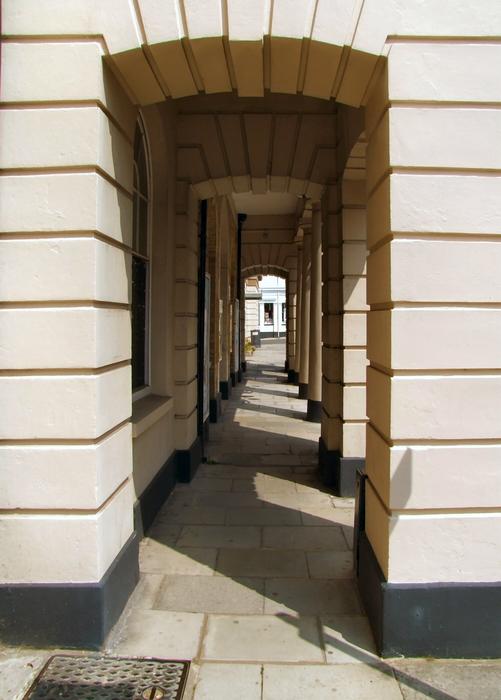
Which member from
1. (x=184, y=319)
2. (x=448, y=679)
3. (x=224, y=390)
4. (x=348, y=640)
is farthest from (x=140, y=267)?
(x=224, y=390)

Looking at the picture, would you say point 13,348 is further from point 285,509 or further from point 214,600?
point 285,509

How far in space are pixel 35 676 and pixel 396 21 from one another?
4.12 m

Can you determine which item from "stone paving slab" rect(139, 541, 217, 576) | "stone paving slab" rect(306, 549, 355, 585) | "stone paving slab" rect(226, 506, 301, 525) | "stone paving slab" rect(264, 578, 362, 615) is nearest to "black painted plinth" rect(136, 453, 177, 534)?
"stone paving slab" rect(139, 541, 217, 576)

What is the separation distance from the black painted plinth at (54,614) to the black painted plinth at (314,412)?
789 cm

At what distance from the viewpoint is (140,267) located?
5520mm

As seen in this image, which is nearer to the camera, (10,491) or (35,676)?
(35,676)

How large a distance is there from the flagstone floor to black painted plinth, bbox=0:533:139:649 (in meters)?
0.10

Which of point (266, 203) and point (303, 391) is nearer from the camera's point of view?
point (303, 391)

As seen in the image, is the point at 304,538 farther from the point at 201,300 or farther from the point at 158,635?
the point at 201,300

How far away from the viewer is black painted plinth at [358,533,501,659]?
3.04 metres

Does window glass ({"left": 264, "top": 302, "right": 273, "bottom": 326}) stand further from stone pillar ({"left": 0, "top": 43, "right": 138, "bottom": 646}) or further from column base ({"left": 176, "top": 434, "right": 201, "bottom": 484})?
stone pillar ({"left": 0, "top": 43, "right": 138, "bottom": 646})

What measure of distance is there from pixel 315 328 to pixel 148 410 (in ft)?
22.2

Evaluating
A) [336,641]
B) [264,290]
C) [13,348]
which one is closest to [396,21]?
[13,348]

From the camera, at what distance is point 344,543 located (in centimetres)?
470
